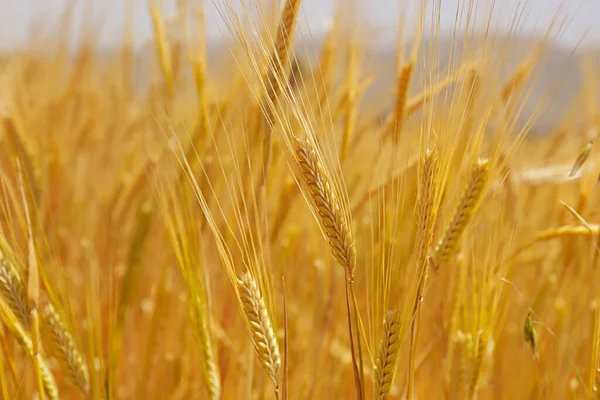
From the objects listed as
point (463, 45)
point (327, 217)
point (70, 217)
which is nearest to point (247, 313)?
point (327, 217)

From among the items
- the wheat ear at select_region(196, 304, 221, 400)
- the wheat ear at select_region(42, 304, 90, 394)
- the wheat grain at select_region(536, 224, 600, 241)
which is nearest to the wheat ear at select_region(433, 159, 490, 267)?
the wheat grain at select_region(536, 224, 600, 241)

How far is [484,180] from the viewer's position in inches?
23.4

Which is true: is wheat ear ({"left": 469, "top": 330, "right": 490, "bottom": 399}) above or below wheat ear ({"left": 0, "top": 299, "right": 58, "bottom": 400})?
above

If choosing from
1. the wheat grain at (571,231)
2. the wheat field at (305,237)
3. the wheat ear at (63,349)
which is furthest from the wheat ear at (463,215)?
the wheat ear at (63,349)

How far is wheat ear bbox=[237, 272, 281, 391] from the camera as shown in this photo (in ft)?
1.66

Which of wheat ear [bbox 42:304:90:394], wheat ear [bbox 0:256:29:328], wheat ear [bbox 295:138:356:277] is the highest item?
wheat ear [bbox 295:138:356:277]

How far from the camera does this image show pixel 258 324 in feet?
1.67

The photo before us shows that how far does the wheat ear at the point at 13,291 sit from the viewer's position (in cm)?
51

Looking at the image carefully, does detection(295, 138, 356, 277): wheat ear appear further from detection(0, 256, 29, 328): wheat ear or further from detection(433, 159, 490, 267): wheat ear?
detection(0, 256, 29, 328): wheat ear

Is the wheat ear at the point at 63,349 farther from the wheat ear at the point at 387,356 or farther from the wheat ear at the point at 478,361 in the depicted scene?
the wheat ear at the point at 478,361

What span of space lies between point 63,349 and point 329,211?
12.4 inches

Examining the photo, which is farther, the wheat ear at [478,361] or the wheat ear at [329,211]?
the wheat ear at [478,361]

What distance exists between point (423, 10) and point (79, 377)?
1.70ft

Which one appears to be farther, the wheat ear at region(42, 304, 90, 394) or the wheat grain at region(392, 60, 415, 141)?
the wheat grain at region(392, 60, 415, 141)
